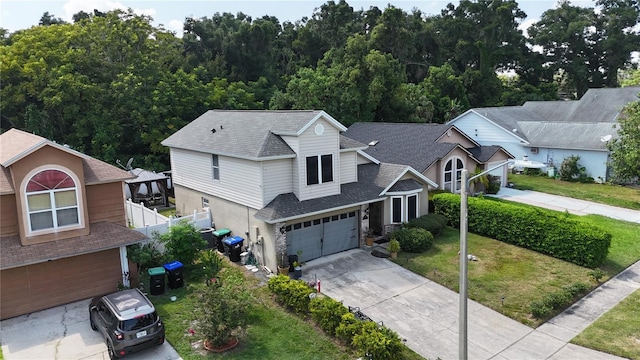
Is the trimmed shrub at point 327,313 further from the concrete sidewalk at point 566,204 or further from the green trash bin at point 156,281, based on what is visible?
the concrete sidewalk at point 566,204

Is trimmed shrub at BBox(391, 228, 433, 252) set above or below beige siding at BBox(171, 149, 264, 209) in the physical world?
below

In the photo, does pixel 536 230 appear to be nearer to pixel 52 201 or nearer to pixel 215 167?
pixel 215 167

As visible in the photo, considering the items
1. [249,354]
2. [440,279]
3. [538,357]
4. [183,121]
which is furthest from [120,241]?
[183,121]

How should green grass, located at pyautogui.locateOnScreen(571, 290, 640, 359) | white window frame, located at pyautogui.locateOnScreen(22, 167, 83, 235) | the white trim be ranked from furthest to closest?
the white trim
white window frame, located at pyautogui.locateOnScreen(22, 167, 83, 235)
green grass, located at pyautogui.locateOnScreen(571, 290, 640, 359)

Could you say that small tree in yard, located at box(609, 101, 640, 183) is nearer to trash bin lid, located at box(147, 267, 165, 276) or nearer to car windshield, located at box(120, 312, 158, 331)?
trash bin lid, located at box(147, 267, 165, 276)

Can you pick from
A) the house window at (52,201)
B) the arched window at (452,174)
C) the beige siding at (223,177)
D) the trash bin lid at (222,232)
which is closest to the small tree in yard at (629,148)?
the arched window at (452,174)

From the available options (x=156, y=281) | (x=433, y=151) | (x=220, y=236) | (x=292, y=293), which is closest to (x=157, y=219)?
(x=220, y=236)

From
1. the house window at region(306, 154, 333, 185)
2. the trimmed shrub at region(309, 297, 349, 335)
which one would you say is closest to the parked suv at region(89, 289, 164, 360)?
the trimmed shrub at region(309, 297, 349, 335)

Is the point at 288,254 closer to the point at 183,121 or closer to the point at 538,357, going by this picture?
the point at 538,357

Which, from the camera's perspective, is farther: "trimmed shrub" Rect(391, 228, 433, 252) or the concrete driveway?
"trimmed shrub" Rect(391, 228, 433, 252)
